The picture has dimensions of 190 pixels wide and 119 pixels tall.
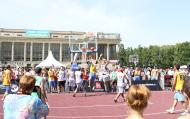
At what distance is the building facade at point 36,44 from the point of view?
14325 cm

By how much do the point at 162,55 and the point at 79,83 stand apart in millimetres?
87172

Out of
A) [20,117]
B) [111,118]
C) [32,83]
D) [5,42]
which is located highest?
[5,42]

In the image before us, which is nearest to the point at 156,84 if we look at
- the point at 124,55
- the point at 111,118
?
the point at 111,118

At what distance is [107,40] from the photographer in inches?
5906

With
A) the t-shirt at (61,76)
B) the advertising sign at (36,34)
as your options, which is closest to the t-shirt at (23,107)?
the t-shirt at (61,76)

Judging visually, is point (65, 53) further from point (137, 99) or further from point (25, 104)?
point (137, 99)

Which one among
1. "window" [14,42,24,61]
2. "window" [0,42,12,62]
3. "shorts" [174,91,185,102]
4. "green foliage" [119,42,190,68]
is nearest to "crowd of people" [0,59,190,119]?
"shorts" [174,91,185,102]

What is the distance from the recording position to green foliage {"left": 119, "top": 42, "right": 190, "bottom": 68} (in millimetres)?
99250

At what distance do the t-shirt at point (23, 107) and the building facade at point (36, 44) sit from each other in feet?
439

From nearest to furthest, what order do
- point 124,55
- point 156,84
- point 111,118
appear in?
point 111,118 < point 156,84 < point 124,55

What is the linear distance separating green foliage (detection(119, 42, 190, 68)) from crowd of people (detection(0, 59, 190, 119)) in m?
63.7

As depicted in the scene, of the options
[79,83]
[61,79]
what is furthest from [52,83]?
[79,83]

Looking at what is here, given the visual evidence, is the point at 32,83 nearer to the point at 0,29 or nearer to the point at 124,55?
the point at 124,55

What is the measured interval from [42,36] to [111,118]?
133155mm
